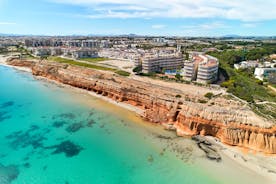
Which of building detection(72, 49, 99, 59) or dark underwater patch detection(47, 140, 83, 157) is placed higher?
building detection(72, 49, 99, 59)

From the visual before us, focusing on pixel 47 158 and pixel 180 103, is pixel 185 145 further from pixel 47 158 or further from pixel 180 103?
pixel 47 158

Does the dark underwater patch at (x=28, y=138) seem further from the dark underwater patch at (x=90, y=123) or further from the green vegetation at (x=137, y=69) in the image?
the green vegetation at (x=137, y=69)

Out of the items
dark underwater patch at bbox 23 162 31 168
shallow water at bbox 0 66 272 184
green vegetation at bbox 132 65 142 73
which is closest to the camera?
shallow water at bbox 0 66 272 184

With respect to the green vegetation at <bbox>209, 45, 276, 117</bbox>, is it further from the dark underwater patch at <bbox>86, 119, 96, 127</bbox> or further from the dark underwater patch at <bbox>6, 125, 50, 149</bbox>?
the dark underwater patch at <bbox>6, 125, 50, 149</bbox>

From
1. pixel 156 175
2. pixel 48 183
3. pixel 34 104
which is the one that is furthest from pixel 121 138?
pixel 34 104

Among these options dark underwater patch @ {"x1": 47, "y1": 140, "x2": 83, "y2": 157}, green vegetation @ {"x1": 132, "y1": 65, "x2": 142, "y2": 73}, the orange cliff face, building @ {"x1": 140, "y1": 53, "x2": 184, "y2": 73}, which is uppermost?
building @ {"x1": 140, "y1": 53, "x2": 184, "y2": 73}

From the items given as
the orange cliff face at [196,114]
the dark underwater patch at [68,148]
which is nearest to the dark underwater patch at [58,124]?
the dark underwater patch at [68,148]

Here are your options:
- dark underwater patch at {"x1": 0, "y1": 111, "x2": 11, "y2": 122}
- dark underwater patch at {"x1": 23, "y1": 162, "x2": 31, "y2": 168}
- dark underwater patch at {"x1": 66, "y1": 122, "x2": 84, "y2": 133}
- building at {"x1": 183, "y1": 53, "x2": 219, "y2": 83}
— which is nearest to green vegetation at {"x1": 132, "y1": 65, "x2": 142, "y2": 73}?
building at {"x1": 183, "y1": 53, "x2": 219, "y2": 83}
